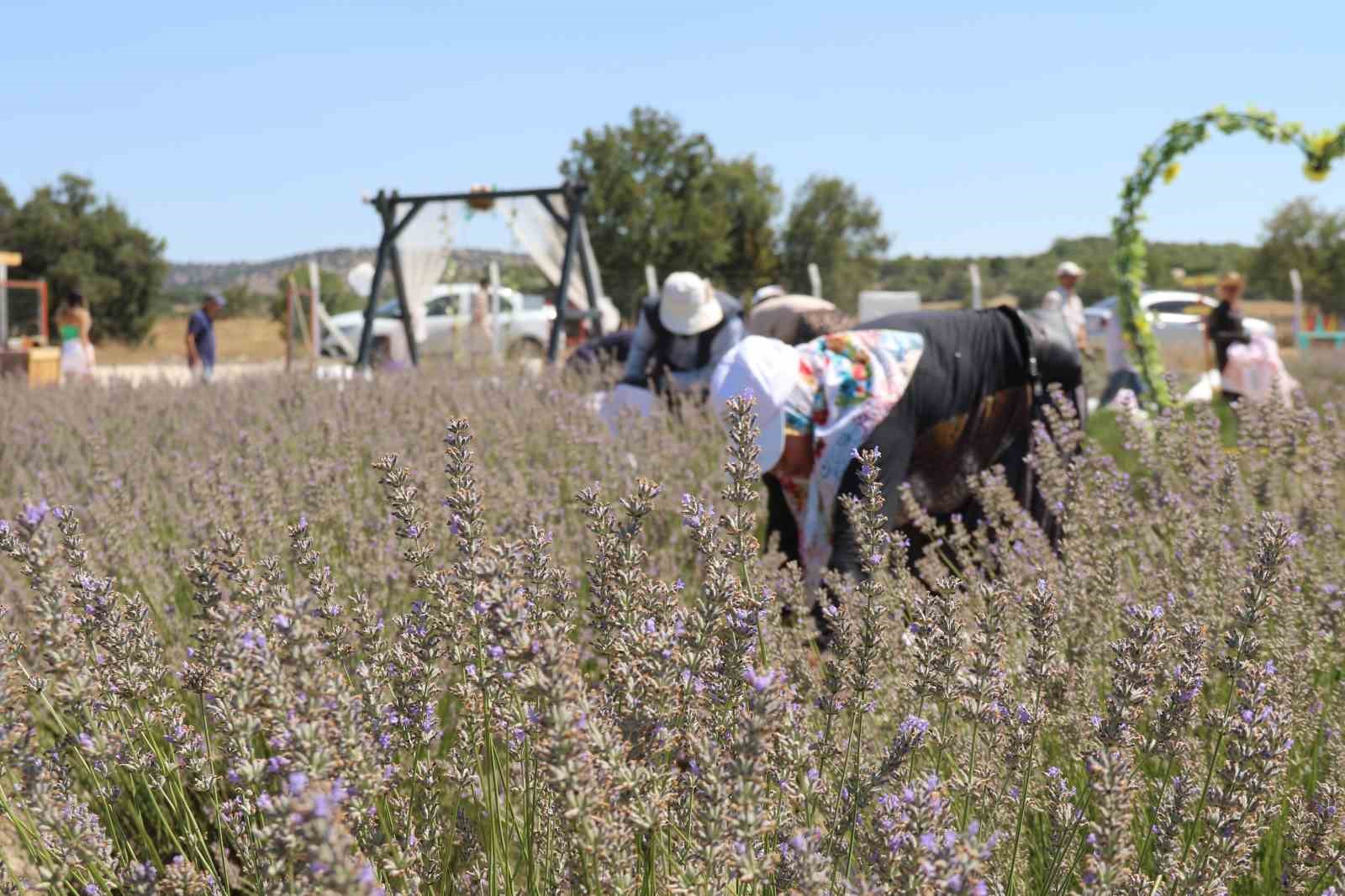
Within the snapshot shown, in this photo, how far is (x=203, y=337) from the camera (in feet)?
34.9

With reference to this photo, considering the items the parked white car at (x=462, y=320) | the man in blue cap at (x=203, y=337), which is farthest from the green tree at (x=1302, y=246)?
the man in blue cap at (x=203, y=337)

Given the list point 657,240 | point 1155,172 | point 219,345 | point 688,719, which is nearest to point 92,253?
point 219,345

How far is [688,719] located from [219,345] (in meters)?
34.7

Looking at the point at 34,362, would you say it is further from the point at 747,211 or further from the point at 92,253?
the point at 747,211

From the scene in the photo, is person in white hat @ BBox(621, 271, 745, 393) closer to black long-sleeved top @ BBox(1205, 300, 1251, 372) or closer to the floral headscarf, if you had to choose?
the floral headscarf

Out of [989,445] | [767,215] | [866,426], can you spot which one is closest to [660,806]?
[866,426]

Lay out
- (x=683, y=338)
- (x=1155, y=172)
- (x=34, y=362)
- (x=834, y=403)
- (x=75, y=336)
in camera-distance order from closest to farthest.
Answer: (x=834, y=403) < (x=683, y=338) < (x=1155, y=172) < (x=75, y=336) < (x=34, y=362)

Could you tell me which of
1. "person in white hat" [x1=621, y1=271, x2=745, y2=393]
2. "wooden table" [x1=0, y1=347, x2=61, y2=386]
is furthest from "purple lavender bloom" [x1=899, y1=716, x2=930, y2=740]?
"wooden table" [x1=0, y1=347, x2=61, y2=386]

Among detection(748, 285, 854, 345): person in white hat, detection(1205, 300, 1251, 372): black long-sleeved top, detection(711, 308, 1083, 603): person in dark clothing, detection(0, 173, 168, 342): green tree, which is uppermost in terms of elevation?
detection(0, 173, 168, 342): green tree

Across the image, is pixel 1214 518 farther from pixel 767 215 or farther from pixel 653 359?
pixel 767 215

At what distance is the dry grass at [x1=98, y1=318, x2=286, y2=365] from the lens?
30016 mm

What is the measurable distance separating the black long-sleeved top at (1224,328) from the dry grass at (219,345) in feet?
74.9

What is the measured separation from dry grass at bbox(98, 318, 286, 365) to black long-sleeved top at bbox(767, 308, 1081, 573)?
2561 centimetres

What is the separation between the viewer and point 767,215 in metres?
43.0
